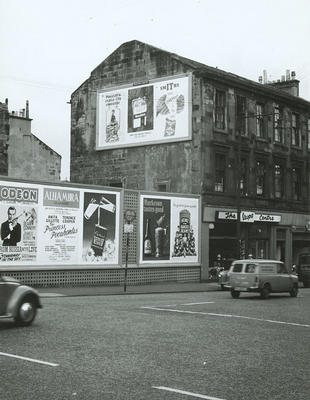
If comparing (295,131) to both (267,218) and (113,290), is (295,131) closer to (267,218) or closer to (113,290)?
(267,218)

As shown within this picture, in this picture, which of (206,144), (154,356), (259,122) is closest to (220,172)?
(206,144)

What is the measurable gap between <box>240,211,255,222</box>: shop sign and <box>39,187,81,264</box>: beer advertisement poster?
39.9 feet

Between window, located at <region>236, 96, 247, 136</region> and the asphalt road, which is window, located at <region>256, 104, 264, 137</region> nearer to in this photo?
window, located at <region>236, 96, 247, 136</region>

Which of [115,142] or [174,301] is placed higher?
[115,142]

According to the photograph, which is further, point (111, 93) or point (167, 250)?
point (111, 93)

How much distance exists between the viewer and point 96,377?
862 cm

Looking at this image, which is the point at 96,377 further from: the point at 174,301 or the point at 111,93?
the point at 111,93

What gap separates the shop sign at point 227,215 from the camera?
37312mm

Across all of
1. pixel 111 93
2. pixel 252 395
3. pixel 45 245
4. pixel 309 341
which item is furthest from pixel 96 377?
pixel 111 93

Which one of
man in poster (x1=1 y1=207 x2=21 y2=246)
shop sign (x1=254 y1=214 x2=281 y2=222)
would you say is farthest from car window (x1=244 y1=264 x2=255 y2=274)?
shop sign (x1=254 y1=214 x2=281 y2=222)

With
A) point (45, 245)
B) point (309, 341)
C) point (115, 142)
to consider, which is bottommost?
point (309, 341)

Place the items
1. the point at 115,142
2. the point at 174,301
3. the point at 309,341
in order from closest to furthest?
the point at 309,341
the point at 174,301
the point at 115,142

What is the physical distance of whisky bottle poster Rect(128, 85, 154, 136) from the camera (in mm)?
39500

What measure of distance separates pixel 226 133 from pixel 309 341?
26.4 metres
